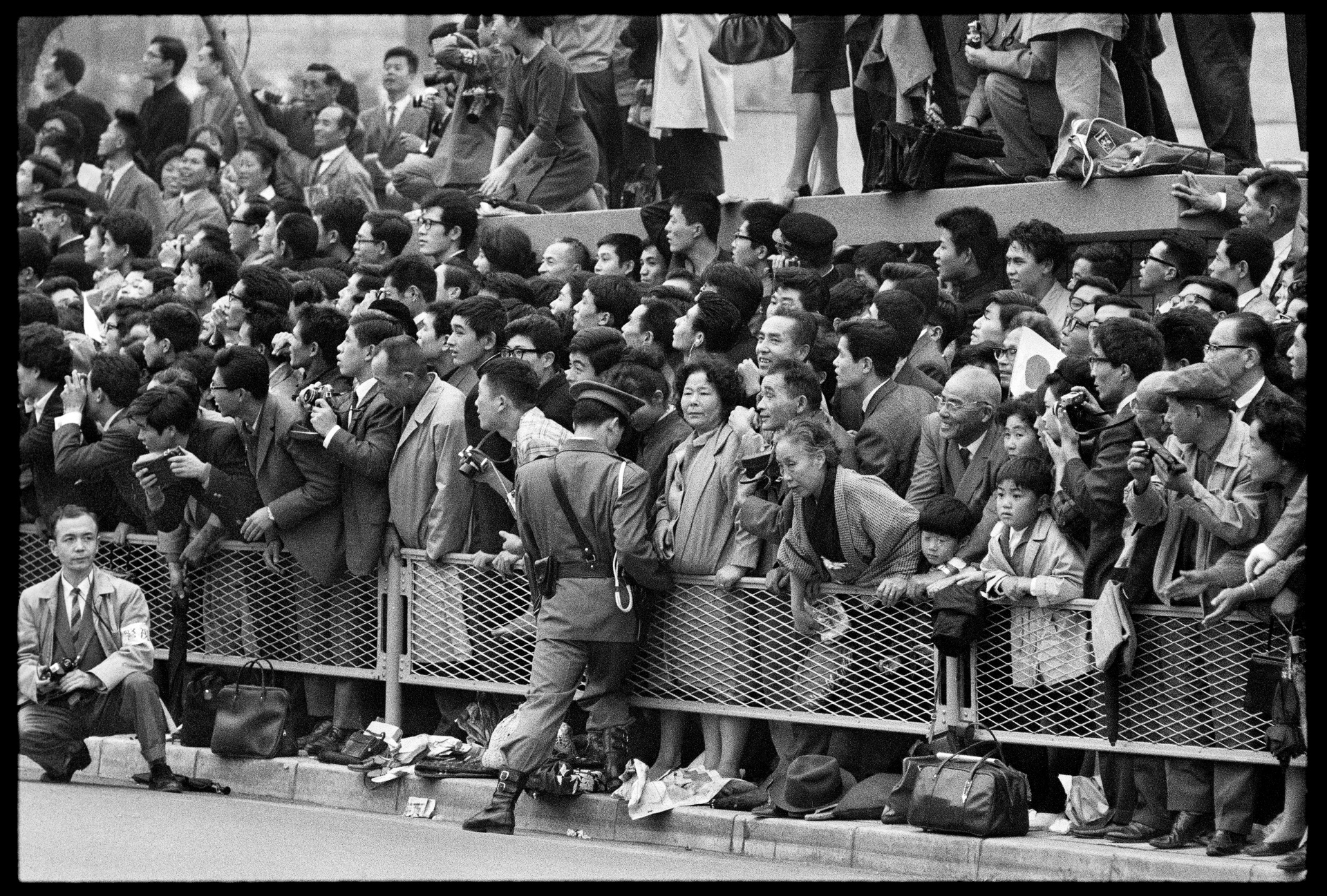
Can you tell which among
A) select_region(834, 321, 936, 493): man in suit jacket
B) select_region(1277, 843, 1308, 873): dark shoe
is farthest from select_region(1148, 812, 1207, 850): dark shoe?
select_region(834, 321, 936, 493): man in suit jacket

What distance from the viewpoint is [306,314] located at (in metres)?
11.6

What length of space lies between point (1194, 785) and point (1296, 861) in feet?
1.90

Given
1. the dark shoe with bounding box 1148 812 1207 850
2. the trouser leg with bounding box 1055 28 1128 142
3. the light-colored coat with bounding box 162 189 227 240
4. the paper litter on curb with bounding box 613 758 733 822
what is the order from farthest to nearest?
the light-colored coat with bounding box 162 189 227 240 → the trouser leg with bounding box 1055 28 1128 142 → the paper litter on curb with bounding box 613 758 733 822 → the dark shoe with bounding box 1148 812 1207 850

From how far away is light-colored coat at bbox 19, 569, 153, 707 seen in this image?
34.4 ft

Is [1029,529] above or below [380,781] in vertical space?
above

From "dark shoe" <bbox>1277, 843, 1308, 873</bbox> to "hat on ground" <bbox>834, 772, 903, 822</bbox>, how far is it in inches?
68.0

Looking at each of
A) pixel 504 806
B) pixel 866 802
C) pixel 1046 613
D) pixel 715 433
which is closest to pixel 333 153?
pixel 715 433

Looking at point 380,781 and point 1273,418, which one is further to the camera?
point 380,781

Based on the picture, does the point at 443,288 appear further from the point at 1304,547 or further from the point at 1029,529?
the point at 1304,547

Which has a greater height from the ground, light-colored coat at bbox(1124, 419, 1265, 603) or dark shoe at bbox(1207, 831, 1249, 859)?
light-colored coat at bbox(1124, 419, 1265, 603)

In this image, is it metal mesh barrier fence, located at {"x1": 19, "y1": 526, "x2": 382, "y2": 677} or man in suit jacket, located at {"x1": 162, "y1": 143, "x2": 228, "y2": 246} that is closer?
metal mesh barrier fence, located at {"x1": 19, "y1": 526, "x2": 382, "y2": 677}

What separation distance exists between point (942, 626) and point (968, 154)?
184 inches

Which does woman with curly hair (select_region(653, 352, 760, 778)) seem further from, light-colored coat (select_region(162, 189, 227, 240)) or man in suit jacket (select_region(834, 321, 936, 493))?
light-colored coat (select_region(162, 189, 227, 240))

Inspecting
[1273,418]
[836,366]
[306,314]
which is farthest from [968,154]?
[1273,418]
